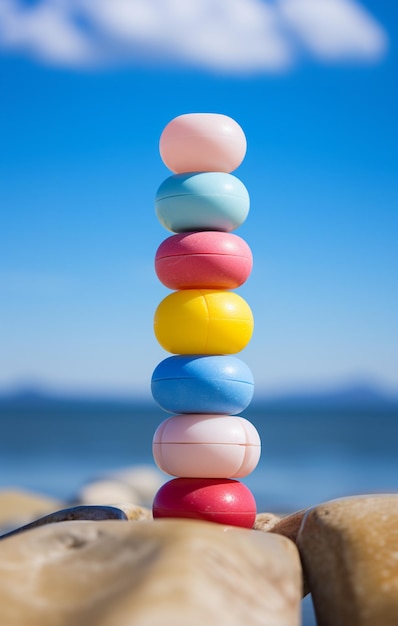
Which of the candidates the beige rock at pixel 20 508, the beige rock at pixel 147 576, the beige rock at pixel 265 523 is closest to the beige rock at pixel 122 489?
the beige rock at pixel 20 508

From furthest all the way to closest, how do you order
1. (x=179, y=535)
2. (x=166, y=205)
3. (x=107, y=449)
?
(x=107, y=449) → (x=166, y=205) → (x=179, y=535)

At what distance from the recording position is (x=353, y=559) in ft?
14.6

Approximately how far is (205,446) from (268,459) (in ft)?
86.7

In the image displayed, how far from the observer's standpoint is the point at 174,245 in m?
5.87

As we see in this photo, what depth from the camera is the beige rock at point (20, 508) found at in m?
12.8

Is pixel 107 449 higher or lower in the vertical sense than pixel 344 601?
higher

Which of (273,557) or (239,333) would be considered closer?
(273,557)

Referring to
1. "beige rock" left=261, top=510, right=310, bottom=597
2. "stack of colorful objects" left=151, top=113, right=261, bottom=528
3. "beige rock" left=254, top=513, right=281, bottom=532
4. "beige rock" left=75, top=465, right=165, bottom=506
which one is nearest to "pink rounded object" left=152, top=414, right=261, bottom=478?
"stack of colorful objects" left=151, top=113, right=261, bottom=528

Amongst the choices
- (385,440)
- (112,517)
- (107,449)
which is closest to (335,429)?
(385,440)

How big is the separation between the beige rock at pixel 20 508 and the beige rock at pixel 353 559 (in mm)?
7888

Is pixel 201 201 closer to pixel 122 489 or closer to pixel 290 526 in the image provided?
pixel 290 526

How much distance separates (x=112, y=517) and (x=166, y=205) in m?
1.99

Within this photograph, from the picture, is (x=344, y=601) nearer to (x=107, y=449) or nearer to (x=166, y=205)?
(x=166, y=205)

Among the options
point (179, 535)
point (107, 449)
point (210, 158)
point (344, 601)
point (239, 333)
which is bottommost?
point (344, 601)
